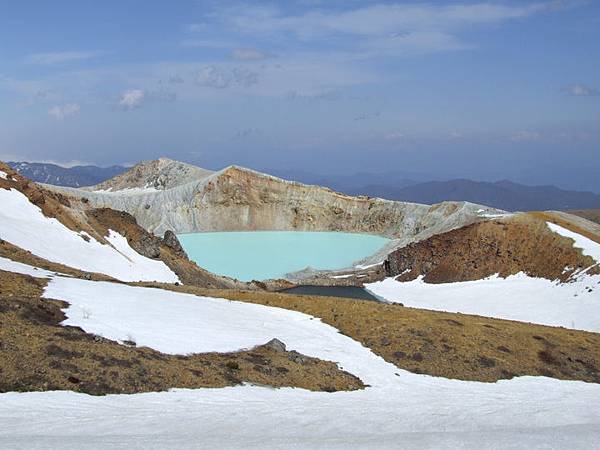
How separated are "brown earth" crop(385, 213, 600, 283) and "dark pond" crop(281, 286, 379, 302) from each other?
7.03 m

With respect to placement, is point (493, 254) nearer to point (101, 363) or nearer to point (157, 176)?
point (101, 363)

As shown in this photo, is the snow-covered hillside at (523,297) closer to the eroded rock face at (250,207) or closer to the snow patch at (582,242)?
the snow patch at (582,242)

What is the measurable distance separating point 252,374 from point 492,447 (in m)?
10.3

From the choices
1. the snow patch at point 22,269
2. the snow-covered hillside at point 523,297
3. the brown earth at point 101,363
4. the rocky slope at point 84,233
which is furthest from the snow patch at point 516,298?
the snow patch at point 22,269

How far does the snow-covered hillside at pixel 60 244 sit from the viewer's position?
134 ft

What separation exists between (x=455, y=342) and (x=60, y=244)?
32181mm

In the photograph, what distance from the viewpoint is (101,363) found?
670 inches

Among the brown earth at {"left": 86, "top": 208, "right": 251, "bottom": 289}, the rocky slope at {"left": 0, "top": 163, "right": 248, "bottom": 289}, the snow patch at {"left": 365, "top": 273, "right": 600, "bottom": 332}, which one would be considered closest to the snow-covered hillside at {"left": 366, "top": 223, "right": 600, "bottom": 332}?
the snow patch at {"left": 365, "top": 273, "right": 600, "bottom": 332}

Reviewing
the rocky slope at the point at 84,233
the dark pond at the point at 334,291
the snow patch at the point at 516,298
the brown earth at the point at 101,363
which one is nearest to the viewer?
the brown earth at the point at 101,363

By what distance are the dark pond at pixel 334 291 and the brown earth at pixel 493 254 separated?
7027 mm

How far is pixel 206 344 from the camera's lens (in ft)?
71.4

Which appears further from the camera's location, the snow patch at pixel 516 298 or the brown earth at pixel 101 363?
the snow patch at pixel 516 298

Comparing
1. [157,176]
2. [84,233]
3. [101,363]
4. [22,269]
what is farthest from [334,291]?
[157,176]

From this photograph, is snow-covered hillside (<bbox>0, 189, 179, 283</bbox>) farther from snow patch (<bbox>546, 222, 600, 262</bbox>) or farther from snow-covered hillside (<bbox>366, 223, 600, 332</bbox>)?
snow patch (<bbox>546, 222, 600, 262</bbox>)
